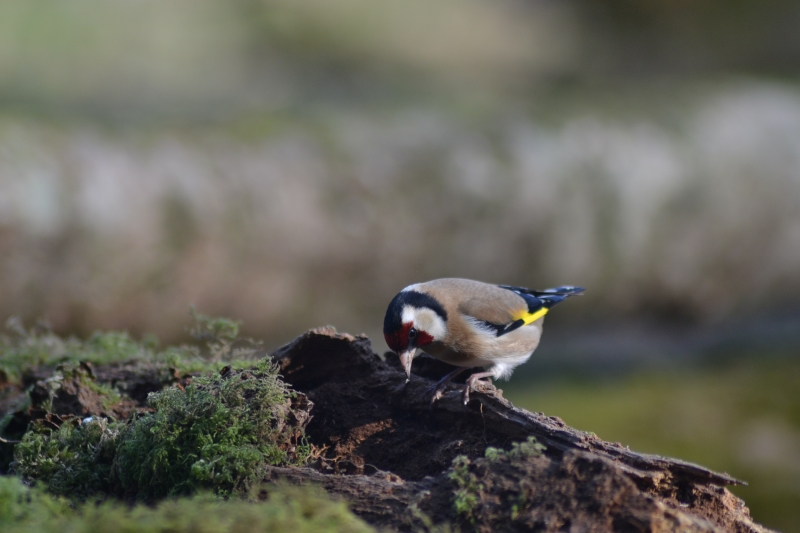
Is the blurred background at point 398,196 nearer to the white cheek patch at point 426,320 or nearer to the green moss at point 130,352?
the green moss at point 130,352

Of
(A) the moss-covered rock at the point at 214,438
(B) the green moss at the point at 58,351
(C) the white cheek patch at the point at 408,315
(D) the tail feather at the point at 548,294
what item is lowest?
(A) the moss-covered rock at the point at 214,438

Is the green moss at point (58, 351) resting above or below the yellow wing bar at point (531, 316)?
below

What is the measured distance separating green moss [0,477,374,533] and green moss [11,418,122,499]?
0.70 meters

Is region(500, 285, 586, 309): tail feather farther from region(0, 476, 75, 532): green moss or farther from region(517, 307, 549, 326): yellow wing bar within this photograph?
region(0, 476, 75, 532): green moss

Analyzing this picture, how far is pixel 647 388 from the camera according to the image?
30.6 ft

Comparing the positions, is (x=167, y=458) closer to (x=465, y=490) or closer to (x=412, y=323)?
(x=465, y=490)

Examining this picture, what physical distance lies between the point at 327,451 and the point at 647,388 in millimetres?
7318

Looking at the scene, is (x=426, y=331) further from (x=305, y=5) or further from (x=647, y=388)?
(x=305, y=5)

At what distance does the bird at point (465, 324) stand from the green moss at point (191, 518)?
152 cm

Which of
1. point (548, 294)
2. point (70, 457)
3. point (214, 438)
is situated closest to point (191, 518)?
point (214, 438)

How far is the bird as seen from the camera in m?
3.86


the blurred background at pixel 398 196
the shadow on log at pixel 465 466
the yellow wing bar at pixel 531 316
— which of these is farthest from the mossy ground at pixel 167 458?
the blurred background at pixel 398 196

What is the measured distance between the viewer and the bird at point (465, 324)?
386cm

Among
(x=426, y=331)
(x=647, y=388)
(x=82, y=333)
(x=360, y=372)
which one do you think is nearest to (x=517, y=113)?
(x=647, y=388)
